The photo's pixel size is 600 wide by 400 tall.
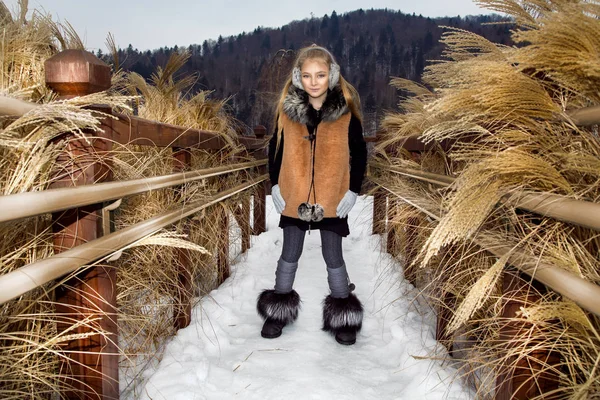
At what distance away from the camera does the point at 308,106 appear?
261 centimetres

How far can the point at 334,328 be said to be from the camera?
264 centimetres

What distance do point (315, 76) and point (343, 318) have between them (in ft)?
5.03

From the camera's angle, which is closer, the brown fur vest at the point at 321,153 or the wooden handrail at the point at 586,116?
the wooden handrail at the point at 586,116

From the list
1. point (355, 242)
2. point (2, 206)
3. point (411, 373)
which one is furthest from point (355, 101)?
point (355, 242)

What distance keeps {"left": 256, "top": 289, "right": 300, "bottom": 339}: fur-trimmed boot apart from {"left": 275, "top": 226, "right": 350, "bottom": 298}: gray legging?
0.06 meters

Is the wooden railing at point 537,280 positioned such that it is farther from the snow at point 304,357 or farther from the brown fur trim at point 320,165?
the brown fur trim at point 320,165

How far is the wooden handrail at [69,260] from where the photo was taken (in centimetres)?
102

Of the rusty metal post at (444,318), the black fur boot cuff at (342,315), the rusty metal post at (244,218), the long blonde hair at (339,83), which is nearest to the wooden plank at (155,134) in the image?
the long blonde hair at (339,83)

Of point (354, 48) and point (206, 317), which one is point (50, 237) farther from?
point (354, 48)

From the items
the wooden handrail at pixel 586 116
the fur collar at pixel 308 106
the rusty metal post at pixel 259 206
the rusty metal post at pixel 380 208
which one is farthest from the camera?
the rusty metal post at pixel 259 206

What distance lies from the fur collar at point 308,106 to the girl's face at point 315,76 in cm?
5

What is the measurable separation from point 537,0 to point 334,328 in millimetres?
2032

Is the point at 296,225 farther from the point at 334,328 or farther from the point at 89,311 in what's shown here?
the point at 89,311

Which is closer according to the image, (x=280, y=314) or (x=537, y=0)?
(x=537, y=0)
